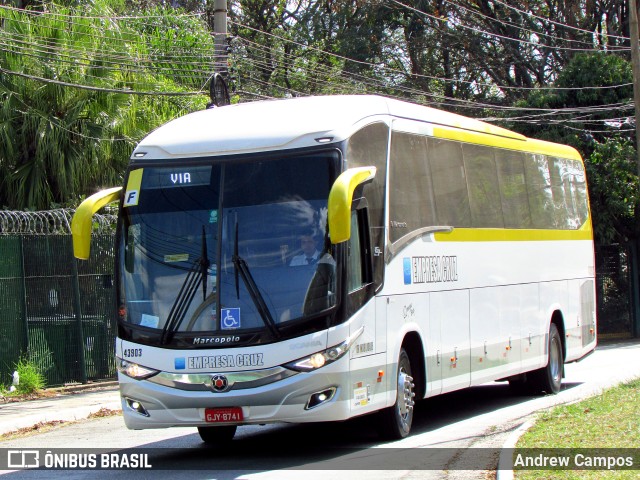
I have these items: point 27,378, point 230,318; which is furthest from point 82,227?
point 27,378

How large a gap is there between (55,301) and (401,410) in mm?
8914

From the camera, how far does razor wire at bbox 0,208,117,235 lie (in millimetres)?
18062

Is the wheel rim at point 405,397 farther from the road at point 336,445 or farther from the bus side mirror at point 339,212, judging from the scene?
the bus side mirror at point 339,212

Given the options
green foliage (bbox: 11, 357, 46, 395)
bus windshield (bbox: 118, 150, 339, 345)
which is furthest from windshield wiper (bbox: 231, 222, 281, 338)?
green foliage (bbox: 11, 357, 46, 395)

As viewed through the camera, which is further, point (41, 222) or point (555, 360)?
point (41, 222)

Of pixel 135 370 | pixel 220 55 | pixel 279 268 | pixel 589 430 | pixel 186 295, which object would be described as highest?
pixel 220 55

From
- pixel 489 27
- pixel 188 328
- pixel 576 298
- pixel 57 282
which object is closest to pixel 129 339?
pixel 188 328

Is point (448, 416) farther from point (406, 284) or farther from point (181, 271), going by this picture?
point (181, 271)

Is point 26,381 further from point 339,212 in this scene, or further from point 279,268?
point 339,212

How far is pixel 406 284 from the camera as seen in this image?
1213cm

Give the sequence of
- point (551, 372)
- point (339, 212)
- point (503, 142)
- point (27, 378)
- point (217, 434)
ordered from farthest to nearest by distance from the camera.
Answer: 1. point (27, 378)
2. point (551, 372)
3. point (503, 142)
4. point (217, 434)
5. point (339, 212)

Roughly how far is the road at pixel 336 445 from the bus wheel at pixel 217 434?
0.12 m

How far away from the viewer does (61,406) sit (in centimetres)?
1650

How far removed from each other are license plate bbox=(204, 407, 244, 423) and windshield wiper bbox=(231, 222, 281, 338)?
0.86 meters
